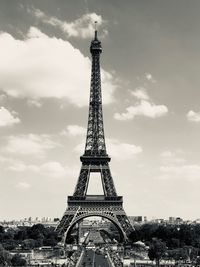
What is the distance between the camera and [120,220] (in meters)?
75.7

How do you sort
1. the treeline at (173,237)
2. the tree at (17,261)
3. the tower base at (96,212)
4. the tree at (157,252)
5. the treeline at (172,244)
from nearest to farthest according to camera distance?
the tree at (17,261), the tree at (157,252), the treeline at (172,244), the tower base at (96,212), the treeline at (173,237)

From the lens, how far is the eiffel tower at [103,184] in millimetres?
75125

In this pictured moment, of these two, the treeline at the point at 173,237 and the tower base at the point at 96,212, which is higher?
the tower base at the point at 96,212

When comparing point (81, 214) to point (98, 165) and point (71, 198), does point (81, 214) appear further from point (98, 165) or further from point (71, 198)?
point (98, 165)

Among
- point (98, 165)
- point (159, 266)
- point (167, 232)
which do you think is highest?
point (98, 165)

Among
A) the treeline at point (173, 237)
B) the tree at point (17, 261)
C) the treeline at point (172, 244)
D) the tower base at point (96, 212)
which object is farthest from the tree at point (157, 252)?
the tree at point (17, 261)

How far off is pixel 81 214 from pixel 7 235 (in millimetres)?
25350

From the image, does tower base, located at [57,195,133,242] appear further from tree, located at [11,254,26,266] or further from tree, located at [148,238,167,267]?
tree, located at [11,254,26,266]

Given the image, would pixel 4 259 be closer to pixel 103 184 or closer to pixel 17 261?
pixel 17 261

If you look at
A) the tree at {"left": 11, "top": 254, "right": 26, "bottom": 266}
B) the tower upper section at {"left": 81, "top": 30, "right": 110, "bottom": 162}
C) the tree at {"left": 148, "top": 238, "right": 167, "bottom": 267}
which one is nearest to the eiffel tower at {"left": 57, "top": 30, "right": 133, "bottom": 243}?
the tower upper section at {"left": 81, "top": 30, "right": 110, "bottom": 162}

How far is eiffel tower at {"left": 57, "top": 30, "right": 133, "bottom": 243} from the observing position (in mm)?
75125

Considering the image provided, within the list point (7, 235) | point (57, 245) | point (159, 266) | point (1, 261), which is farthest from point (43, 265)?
point (7, 235)

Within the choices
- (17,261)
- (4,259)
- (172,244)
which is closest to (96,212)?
(172,244)

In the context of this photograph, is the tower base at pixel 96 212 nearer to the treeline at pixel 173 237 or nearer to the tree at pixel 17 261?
the treeline at pixel 173 237
